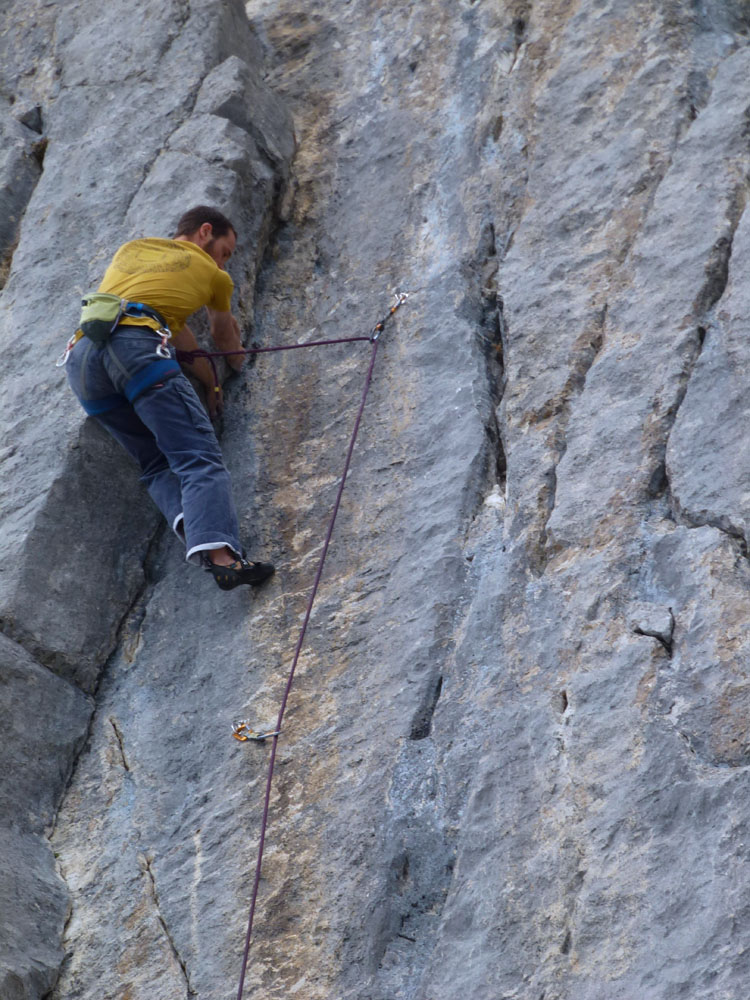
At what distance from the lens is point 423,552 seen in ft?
17.0

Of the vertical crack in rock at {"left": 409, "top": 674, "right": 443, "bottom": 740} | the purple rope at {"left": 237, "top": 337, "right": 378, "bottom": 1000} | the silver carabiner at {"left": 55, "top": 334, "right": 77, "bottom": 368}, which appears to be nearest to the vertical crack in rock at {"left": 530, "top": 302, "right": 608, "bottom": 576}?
the vertical crack in rock at {"left": 409, "top": 674, "right": 443, "bottom": 740}

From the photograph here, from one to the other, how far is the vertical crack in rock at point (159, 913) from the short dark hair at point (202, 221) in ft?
9.25

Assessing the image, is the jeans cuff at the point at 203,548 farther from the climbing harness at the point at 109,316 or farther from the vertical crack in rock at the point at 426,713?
the vertical crack in rock at the point at 426,713

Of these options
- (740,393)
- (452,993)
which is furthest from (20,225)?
(452,993)

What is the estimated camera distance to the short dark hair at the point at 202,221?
5980 millimetres

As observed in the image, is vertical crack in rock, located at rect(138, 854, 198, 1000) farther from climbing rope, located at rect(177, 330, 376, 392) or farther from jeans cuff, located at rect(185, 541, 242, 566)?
climbing rope, located at rect(177, 330, 376, 392)

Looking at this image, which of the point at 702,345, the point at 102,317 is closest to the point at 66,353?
the point at 102,317

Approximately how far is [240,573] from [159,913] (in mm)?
1369

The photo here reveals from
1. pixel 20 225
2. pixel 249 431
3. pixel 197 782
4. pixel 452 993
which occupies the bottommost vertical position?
pixel 452 993

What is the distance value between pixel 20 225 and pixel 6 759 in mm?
3355

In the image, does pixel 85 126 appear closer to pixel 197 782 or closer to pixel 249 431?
pixel 249 431

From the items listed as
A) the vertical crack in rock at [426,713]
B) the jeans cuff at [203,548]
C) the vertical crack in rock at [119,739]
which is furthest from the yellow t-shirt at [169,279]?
the vertical crack in rock at [426,713]

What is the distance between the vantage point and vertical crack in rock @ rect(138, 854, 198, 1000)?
14.8 feet

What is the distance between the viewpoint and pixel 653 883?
387 centimetres
